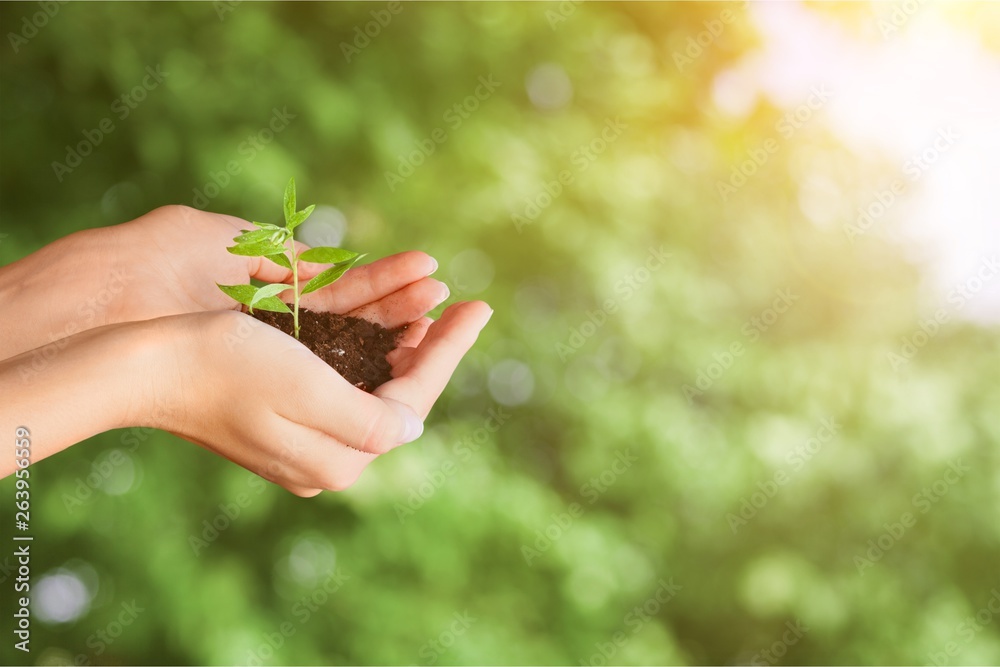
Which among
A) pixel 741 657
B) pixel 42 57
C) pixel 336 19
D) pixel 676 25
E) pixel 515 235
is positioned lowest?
pixel 741 657

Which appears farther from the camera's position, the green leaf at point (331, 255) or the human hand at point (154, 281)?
the human hand at point (154, 281)

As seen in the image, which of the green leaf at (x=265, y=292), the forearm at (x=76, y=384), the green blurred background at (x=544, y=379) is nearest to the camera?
the forearm at (x=76, y=384)

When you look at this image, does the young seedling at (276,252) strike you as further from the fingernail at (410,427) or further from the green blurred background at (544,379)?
the green blurred background at (544,379)

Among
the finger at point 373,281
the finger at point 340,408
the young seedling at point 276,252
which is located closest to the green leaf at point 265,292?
the young seedling at point 276,252

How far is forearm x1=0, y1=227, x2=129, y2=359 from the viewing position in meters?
1.15

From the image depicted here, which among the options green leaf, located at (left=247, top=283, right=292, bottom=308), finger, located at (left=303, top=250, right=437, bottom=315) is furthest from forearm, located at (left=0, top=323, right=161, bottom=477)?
finger, located at (left=303, top=250, right=437, bottom=315)

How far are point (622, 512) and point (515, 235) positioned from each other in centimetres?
67

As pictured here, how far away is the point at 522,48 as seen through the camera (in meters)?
1.66

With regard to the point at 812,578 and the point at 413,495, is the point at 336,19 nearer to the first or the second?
the point at 413,495

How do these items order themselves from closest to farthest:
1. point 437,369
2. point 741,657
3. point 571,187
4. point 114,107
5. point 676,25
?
point 437,369 → point 114,107 → point 571,187 → point 676,25 → point 741,657

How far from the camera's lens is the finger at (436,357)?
102 centimetres

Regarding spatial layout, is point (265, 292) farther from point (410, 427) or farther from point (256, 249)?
point (410, 427)

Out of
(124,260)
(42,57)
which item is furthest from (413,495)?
(42,57)

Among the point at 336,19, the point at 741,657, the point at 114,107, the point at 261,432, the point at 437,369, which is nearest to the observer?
the point at 261,432
